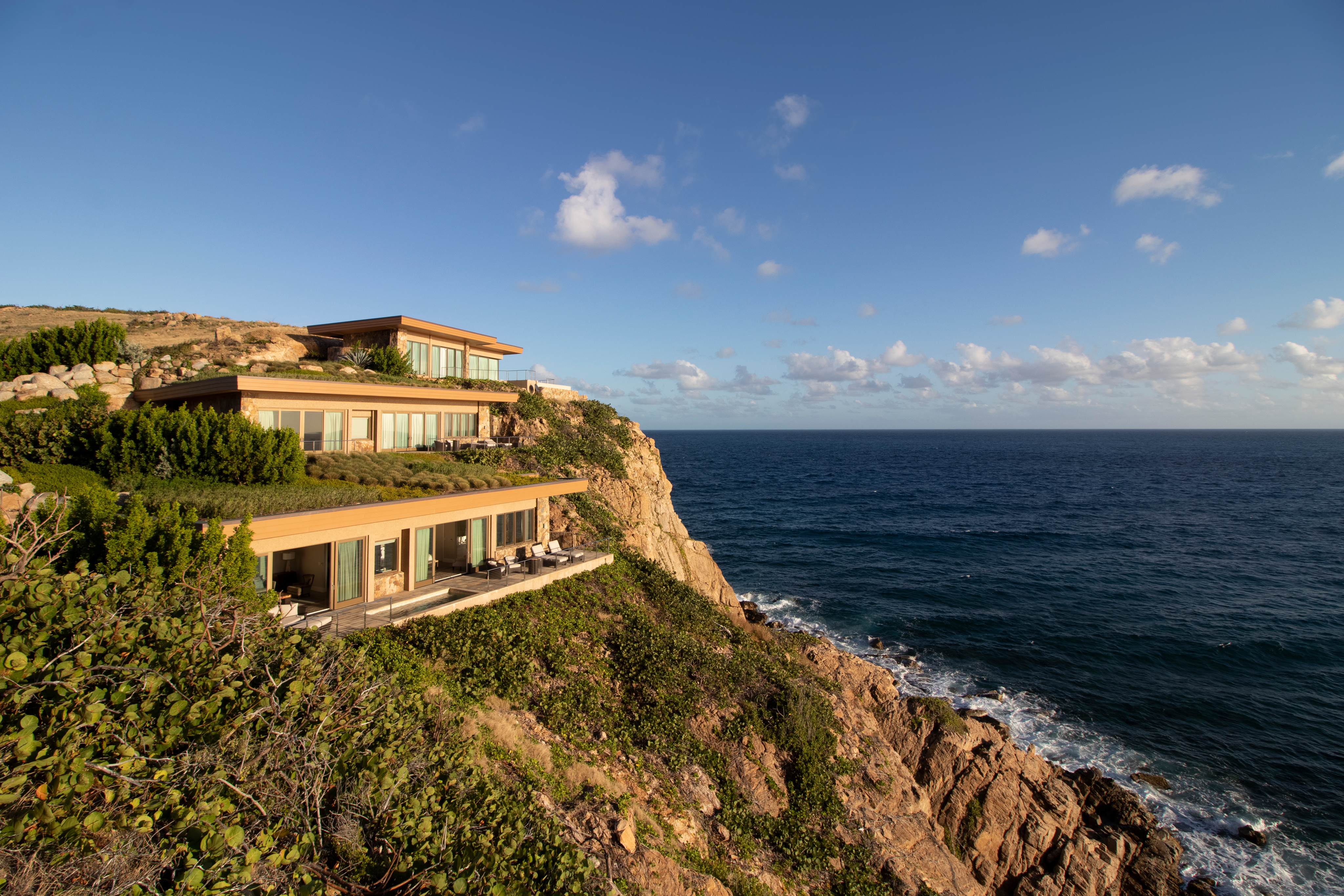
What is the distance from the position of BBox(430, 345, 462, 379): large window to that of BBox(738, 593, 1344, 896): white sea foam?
33097mm

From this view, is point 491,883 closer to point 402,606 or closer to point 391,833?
point 391,833

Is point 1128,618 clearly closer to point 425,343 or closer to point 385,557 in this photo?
point 385,557

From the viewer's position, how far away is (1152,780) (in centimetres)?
2277

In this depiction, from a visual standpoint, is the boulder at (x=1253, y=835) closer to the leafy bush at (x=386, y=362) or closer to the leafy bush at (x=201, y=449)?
the leafy bush at (x=201, y=449)

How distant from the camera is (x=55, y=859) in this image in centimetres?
618

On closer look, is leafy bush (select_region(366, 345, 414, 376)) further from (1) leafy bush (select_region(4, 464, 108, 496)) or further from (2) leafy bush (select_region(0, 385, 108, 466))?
(1) leafy bush (select_region(4, 464, 108, 496))

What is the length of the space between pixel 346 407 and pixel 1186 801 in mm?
37662

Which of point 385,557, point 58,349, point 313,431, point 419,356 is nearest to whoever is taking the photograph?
point 385,557

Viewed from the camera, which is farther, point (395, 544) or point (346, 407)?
point (346, 407)

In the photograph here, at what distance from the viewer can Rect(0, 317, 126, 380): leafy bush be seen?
29.0m

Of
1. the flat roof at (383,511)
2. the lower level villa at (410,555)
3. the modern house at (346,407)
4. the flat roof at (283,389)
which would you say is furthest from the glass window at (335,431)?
the flat roof at (383,511)

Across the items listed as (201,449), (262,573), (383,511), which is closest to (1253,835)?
(383,511)

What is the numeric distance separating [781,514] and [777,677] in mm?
52131

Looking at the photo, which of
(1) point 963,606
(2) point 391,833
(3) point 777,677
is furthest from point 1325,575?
(2) point 391,833
